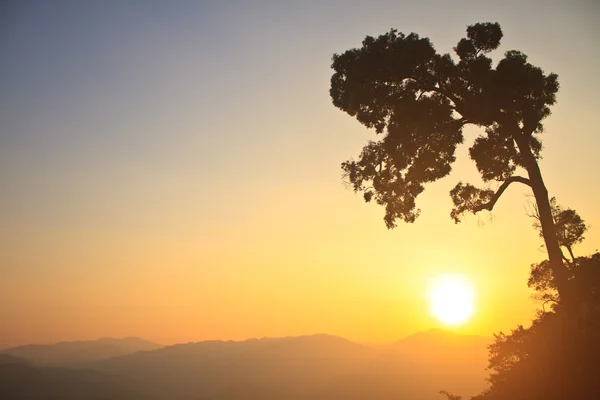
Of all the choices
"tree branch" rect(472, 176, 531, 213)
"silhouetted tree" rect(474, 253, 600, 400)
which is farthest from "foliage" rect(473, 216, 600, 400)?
"tree branch" rect(472, 176, 531, 213)

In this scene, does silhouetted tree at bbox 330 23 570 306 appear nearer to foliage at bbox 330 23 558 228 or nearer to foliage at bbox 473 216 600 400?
foliage at bbox 330 23 558 228

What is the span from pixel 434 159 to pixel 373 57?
7050mm

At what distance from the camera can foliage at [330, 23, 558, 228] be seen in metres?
21.8

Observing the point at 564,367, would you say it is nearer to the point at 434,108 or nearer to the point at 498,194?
the point at 498,194

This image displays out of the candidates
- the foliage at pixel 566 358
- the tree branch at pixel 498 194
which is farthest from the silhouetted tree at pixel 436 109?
the foliage at pixel 566 358

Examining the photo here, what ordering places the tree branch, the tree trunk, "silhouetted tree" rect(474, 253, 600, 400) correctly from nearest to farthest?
"silhouetted tree" rect(474, 253, 600, 400) → the tree trunk → the tree branch

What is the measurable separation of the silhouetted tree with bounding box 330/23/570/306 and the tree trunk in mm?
196

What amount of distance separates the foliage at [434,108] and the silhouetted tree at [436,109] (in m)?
0.05

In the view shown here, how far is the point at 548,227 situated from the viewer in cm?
1970

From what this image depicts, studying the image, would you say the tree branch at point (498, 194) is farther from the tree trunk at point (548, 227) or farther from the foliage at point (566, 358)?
the foliage at point (566, 358)

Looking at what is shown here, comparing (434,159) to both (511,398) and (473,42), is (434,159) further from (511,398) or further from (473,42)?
(511,398)

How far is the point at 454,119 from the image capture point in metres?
23.0

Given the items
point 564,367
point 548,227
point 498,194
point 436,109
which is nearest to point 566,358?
point 564,367

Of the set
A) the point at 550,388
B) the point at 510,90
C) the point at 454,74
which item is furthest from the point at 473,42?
the point at 550,388
